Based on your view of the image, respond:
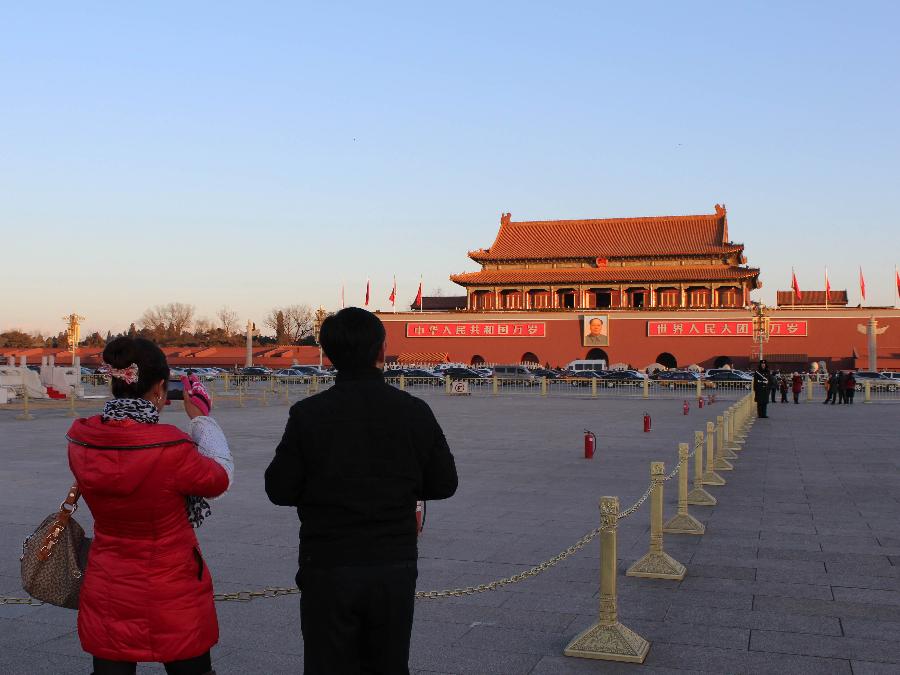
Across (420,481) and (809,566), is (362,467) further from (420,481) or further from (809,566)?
(809,566)

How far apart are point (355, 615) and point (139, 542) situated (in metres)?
0.77

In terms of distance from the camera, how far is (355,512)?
2.72 m

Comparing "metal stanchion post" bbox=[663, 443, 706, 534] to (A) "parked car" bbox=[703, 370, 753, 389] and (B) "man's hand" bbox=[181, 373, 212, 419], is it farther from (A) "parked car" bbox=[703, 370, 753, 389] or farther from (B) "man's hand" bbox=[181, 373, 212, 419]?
(A) "parked car" bbox=[703, 370, 753, 389]

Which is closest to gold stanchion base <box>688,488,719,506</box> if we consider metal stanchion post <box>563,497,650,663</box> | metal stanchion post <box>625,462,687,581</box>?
metal stanchion post <box>625,462,687,581</box>

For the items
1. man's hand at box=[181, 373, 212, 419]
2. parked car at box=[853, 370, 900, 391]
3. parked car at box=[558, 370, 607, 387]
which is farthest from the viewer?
parked car at box=[558, 370, 607, 387]

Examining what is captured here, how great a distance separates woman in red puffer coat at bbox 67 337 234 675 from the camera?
2867 mm

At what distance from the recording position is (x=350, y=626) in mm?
2738

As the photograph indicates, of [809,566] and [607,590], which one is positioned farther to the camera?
[809,566]

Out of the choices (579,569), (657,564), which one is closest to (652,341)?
(579,569)

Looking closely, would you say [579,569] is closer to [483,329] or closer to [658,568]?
[658,568]


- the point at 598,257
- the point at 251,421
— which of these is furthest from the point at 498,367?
the point at 251,421

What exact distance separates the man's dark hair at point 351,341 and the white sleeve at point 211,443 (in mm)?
544

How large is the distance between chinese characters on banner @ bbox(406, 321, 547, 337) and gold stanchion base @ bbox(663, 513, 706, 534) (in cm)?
4994

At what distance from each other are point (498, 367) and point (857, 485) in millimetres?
40275
